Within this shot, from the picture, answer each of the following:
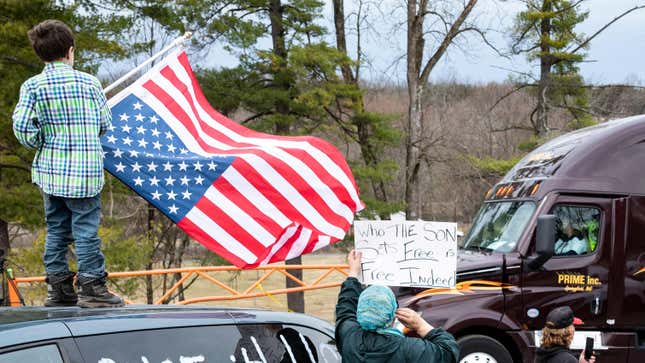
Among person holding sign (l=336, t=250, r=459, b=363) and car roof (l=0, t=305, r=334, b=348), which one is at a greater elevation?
car roof (l=0, t=305, r=334, b=348)

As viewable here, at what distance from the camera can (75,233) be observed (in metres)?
4.33

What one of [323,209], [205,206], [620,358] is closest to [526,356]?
[620,358]

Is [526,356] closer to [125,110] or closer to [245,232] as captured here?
[245,232]

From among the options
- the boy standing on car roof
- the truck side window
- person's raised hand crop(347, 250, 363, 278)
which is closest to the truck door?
the truck side window

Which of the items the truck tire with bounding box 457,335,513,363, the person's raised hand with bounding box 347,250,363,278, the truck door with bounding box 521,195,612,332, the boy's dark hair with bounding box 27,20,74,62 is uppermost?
the boy's dark hair with bounding box 27,20,74,62

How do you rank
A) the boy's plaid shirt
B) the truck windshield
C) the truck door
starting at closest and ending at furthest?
the boy's plaid shirt → the truck door → the truck windshield

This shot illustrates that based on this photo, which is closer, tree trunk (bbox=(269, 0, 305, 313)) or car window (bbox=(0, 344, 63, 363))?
car window (bbox=(0, 344, 63, 363))

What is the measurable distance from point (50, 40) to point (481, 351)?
236 inches

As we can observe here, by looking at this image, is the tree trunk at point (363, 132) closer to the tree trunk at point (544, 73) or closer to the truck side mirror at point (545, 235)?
the tree trunk at point (544, 73)

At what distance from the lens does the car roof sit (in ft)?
9.20

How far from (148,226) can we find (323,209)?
852 inches

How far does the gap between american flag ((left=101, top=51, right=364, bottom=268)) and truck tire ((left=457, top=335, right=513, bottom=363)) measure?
301 cm

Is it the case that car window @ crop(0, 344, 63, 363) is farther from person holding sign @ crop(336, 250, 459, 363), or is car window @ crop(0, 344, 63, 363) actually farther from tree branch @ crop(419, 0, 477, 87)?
tree branch @ crop(419, 0, 477, 87)

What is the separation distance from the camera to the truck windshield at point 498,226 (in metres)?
9.15
